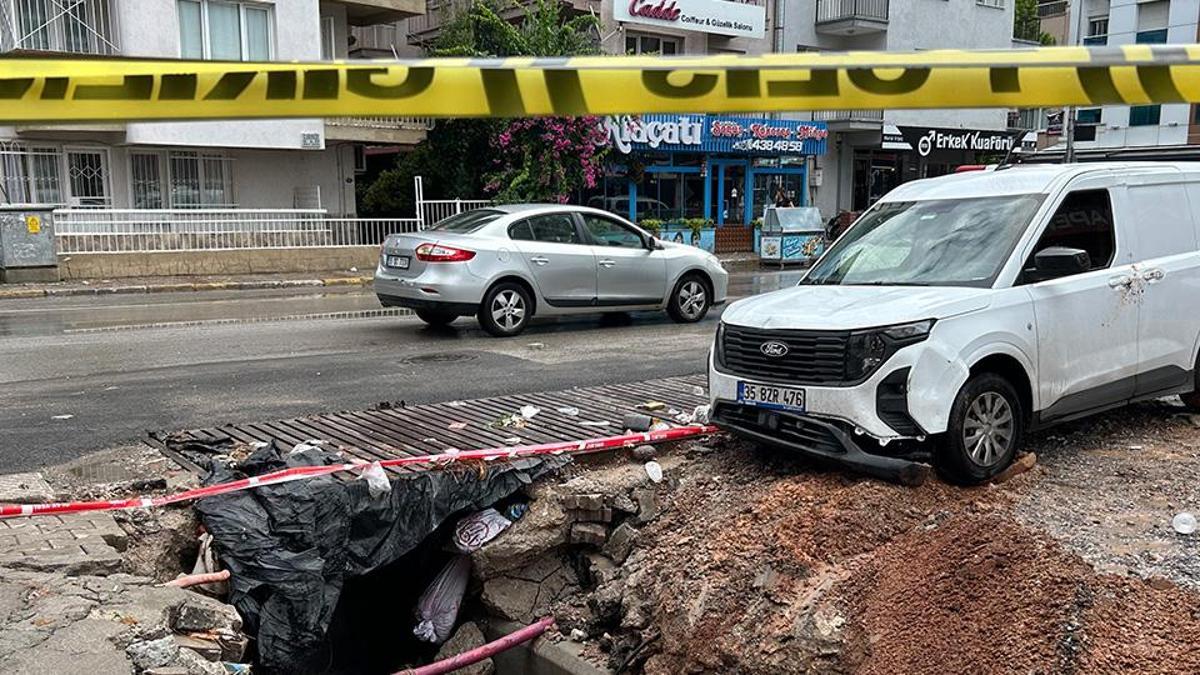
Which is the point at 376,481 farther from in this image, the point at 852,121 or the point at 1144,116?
the point at 1144,116

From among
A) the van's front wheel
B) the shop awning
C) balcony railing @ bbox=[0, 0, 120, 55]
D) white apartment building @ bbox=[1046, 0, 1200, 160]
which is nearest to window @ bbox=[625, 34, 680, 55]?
the shop awning

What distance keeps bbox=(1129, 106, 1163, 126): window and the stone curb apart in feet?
126

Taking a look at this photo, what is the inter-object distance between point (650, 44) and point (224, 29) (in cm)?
1211

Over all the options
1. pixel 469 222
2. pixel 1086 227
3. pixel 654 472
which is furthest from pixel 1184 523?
pixel 469 222

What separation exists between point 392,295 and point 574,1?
18.3 metres

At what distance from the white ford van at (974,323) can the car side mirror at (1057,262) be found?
0.5 inches

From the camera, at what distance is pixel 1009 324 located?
556cm

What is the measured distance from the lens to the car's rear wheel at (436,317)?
1202 cm

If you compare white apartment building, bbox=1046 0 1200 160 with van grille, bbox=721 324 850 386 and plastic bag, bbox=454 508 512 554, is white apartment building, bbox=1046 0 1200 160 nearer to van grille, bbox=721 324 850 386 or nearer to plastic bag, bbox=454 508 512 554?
van grille, bbox=721 324 850 386

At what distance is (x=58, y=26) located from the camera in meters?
21.2

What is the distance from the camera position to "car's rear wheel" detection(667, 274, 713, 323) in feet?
43.9

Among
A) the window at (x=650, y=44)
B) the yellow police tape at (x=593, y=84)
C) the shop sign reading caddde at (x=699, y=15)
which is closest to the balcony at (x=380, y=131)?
→ the shop sign reading caddde at (x=699, y=15)

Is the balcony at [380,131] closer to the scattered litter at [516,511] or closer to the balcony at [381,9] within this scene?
the balcony at [381,9]

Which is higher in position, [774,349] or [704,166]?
[704,166]
